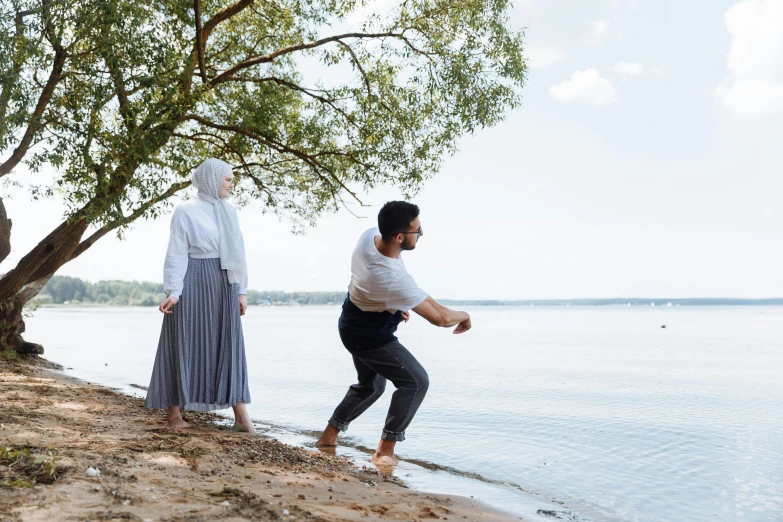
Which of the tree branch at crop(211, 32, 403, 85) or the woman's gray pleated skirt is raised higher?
the tree branch at crop(211, 32, 403, 85)

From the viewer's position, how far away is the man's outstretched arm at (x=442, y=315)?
485 centimetres

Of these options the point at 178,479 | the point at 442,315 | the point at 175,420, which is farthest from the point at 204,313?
the point at 178,479

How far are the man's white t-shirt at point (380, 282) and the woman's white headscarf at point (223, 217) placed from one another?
1.13 m

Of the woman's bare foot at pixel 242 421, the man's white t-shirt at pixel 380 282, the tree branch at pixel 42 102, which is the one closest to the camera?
the man's white t-shirt at pixel 380 282

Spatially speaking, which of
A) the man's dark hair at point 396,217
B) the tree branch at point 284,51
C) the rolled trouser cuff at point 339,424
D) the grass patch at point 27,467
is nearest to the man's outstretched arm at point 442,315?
the man's dark hair at point 396,217

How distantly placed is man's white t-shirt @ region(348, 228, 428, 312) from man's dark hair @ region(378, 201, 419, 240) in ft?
0.56

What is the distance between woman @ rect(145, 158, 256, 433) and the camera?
5668 millimetres

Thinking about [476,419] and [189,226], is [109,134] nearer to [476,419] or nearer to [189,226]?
[189,226]

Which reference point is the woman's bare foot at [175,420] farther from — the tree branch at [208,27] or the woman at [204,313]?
the tree branch at [208,27]

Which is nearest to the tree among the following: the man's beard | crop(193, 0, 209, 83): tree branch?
crop(193, 0, 209, 83): tree branch

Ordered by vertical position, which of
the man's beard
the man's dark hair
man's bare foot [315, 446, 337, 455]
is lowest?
man's bare foot [315, 446, 337, 455]

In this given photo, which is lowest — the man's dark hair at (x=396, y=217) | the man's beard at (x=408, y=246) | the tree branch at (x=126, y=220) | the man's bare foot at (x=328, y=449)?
the man's bare foot at (x=328, y=449)

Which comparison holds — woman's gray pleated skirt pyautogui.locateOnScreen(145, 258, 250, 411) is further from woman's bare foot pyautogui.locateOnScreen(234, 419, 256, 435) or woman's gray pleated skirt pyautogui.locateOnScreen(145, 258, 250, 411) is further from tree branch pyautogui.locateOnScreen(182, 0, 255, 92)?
tree branch pyautogui.locateOnScreen(182, 0, 255, 92)

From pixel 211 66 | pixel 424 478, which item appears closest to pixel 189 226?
pixel 424 478
